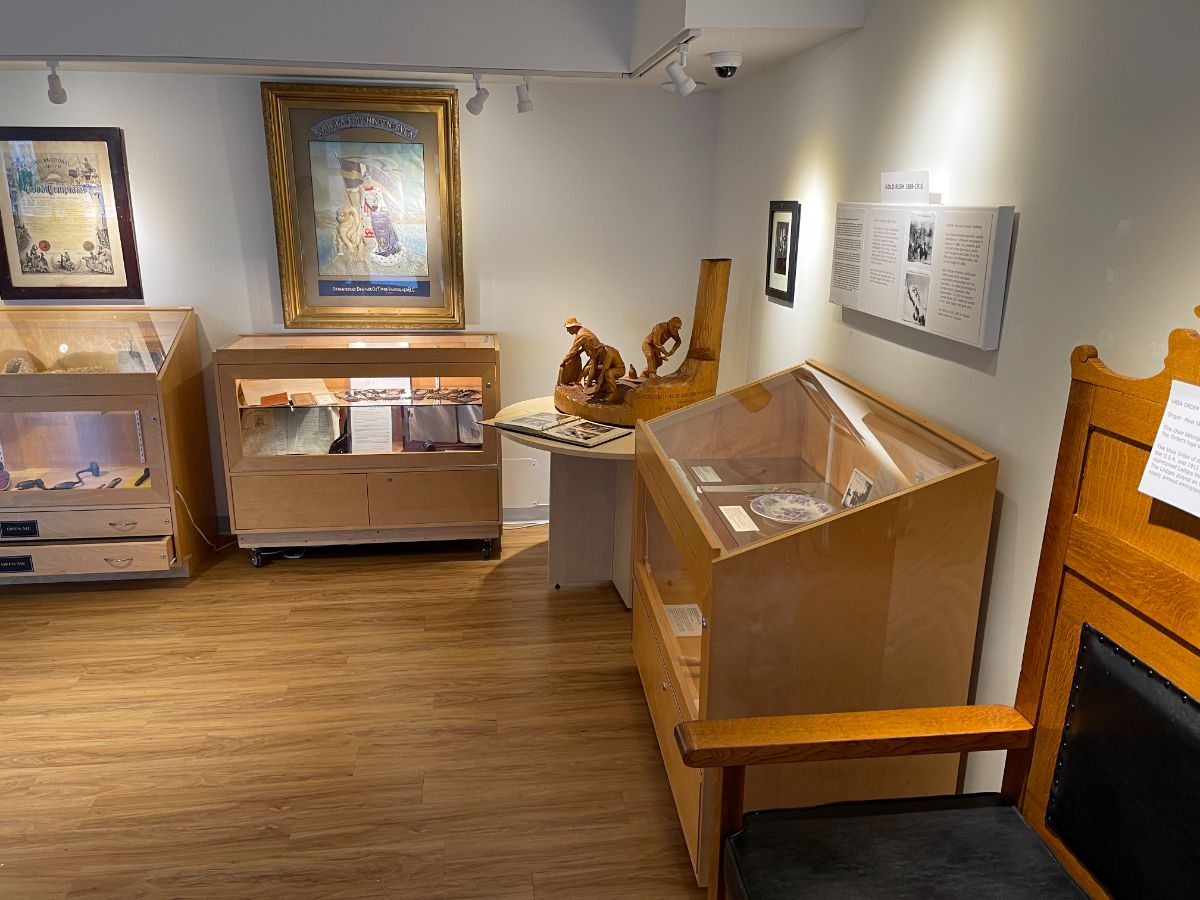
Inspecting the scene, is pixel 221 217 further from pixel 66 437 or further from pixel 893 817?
pixel 893 817

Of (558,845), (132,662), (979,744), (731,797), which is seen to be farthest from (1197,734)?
(132,662)

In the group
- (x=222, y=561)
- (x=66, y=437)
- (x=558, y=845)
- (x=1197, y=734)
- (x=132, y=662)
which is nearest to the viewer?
(x=1197, y=734)

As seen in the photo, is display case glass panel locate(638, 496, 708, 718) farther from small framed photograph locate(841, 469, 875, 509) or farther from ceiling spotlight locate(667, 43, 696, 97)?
ceiling spotlight locate(667, 43, 696, 97)

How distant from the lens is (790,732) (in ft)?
5.61

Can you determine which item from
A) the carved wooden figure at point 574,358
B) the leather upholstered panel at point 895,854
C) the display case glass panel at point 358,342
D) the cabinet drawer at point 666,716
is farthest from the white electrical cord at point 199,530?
the leather upholstered panel at point 895,854

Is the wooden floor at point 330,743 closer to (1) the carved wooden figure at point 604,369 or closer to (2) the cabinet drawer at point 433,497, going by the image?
(2) the cabinet drawer at point 433,497

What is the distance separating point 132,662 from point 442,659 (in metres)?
1.17

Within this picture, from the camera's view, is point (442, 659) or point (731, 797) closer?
point (731, 797)

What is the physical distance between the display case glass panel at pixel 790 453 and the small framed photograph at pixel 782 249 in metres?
0.54

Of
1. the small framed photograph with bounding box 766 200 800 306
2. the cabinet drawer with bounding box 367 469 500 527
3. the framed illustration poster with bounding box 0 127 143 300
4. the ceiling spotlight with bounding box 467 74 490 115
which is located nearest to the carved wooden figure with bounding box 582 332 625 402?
the small framed photograph with bounding box 766 200 800 306

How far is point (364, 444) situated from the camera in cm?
414

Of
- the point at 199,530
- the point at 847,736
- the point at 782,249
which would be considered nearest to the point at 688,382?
the point at 782,249

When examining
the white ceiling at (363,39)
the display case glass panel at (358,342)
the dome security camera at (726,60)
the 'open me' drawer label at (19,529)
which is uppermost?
the white ceiling at (363,39)

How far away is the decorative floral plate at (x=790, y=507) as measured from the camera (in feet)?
6.86
